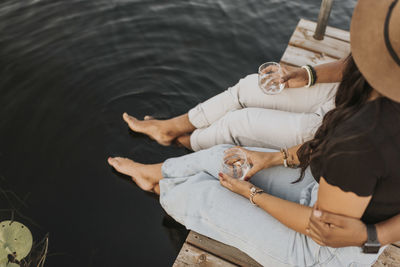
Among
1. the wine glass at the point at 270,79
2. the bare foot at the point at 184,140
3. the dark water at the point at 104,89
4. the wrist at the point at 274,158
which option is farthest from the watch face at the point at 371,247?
the bare foot at the point at 184,140

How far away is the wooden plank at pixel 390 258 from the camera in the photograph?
6.55 feet

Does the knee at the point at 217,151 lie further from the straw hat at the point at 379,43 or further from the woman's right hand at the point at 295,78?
the straw hat at the point at 379,43

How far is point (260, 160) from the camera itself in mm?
2004

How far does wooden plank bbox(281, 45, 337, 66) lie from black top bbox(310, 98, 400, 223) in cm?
245

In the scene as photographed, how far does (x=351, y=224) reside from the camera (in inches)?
53.6

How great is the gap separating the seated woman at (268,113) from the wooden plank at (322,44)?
4.79ft

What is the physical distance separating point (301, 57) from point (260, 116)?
5.43 ft

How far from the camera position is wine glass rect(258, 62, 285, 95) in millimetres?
2338

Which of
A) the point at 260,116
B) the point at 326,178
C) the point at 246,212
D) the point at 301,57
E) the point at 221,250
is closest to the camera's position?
the point at 326,178

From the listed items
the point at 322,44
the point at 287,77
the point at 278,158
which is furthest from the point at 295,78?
the point at 322,44

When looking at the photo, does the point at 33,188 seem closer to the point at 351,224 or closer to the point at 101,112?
the point at 101,112

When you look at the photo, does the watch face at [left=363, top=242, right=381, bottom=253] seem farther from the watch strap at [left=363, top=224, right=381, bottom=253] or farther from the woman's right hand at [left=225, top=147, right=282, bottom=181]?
the woman's right hand at [left=225, top=147, right=282, bottom=181]

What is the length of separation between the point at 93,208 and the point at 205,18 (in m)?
3.37

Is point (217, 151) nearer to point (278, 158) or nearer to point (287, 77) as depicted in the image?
point (278, 158)
